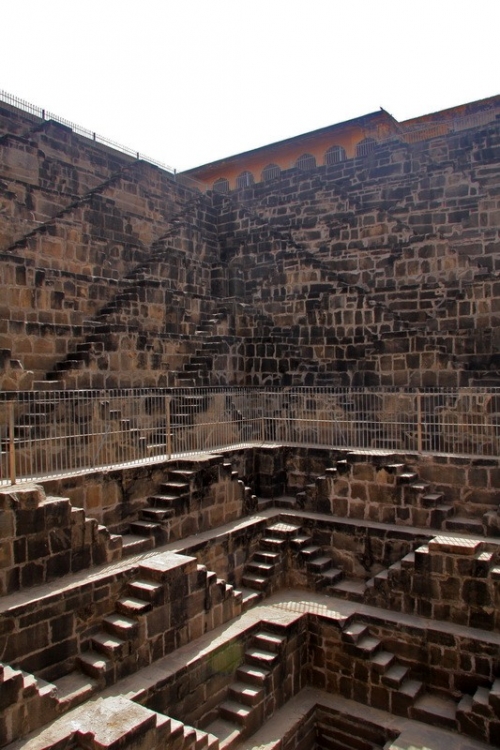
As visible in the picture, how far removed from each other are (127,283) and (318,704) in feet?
38.5

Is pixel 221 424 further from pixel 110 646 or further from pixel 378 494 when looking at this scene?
pixel 110 646

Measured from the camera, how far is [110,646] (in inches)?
299

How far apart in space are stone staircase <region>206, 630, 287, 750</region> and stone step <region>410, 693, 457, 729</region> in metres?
2.15

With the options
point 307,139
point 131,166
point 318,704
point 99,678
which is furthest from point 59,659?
point 307,139

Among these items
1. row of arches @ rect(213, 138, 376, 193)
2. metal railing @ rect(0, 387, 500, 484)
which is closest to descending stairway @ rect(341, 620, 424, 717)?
metal railing @ rect(0, 387, 500, 484)

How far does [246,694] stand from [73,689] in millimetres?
2807

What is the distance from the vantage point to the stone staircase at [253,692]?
27.7 ft

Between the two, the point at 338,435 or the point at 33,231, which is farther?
the point at 33,231

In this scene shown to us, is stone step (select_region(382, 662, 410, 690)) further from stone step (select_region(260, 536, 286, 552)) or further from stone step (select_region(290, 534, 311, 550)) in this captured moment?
stone step (select_region(260, 536, 286, 552))

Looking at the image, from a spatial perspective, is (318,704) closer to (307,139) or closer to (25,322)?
(25,322)

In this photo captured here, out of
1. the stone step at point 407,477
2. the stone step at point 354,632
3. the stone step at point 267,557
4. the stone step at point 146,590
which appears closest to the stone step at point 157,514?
the stone step at point 146,590

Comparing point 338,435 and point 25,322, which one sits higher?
point 25,322

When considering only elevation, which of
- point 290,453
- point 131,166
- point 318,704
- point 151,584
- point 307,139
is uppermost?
point 307,139

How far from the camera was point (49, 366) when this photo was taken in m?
13.9
